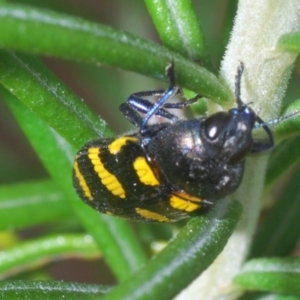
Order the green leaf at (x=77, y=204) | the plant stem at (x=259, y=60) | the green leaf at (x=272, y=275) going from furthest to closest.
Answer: the green leaf at (x=77, y=204) < the green leaf at (x=272, y=275) < the plant stem at (x=259, y=60)

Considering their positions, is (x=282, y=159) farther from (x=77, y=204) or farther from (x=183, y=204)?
(x=77, y=204)

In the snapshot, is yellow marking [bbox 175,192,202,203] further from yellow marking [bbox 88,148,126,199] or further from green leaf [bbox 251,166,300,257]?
green leaf [bbox 251,166,300,257]

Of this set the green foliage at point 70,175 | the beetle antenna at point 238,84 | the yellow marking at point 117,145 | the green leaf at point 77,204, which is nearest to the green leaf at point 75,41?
the green foliage at point 70,175

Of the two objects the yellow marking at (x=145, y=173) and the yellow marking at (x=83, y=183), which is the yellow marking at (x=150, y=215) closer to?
the yellow marking at (x=145, y=173)

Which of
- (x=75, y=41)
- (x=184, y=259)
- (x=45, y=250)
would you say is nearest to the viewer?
(x=75, y=41)

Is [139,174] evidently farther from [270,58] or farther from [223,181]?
[270,58]

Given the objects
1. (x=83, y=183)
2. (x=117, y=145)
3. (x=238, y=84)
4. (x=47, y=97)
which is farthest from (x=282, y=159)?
(x=47, y=97)
